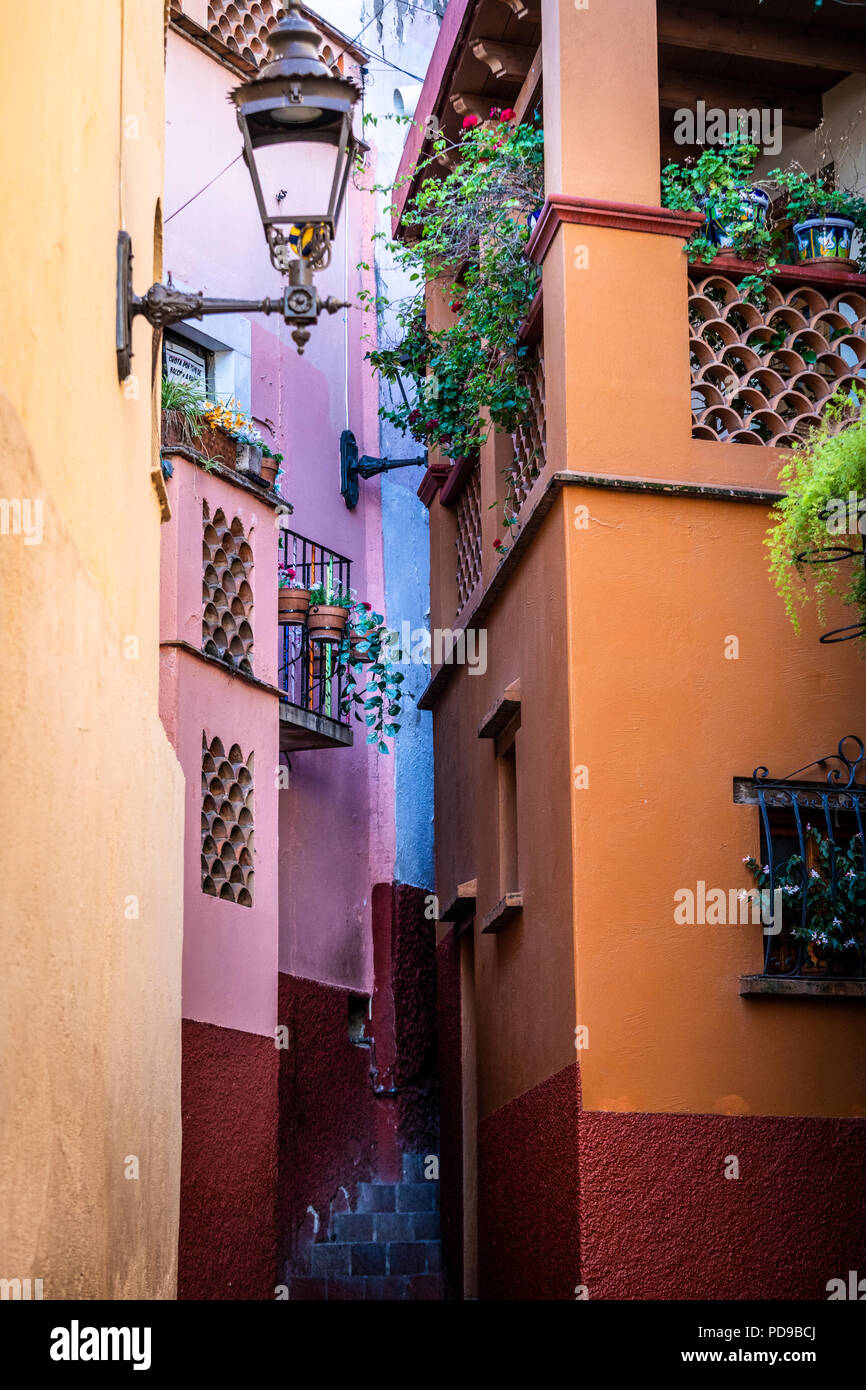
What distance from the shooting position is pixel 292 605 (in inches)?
500

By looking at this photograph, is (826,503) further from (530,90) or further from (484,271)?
(530,90)

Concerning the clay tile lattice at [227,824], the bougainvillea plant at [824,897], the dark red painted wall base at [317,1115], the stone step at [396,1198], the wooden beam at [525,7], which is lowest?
the stone step at [396,1198]

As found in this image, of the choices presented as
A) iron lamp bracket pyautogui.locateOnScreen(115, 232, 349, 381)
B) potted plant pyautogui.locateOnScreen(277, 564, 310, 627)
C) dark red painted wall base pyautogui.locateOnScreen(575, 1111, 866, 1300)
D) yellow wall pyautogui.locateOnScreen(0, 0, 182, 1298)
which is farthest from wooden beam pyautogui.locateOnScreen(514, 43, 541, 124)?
dark red painted wall base pyautogui.locateOnScreen(575, 1111, 866, 1300)

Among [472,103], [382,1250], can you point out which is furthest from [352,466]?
[382,1250]

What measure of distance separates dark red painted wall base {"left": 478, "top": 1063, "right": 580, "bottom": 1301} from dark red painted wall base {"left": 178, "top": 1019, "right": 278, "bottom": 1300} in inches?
48.3

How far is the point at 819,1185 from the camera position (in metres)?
8.56

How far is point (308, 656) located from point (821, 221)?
Result: 182 inches

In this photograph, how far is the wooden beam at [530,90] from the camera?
1125 cm

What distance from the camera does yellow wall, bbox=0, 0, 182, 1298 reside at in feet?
15.5

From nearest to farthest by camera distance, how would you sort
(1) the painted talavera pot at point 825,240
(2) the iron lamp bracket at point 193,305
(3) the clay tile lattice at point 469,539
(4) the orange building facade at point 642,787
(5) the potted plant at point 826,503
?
(2) the iron lamp bracket at point 193,305
(5) the potted plant at point 826,503
(4) the orange building facade at point 642,787
(1) the painted talavera pot at point 825,240
(3) the clay tile lattice at point 469,539

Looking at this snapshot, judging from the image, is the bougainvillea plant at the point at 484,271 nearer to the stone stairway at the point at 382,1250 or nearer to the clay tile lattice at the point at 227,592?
the clay tile lattice at the point at 227,592

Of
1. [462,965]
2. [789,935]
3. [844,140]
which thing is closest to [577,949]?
[789,935]

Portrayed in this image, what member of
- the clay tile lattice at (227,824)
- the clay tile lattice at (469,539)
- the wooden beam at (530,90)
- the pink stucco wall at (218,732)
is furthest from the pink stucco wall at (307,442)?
the clay tile lattice at (227,824)

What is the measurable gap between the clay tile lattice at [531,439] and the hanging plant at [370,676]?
7.54 feet
